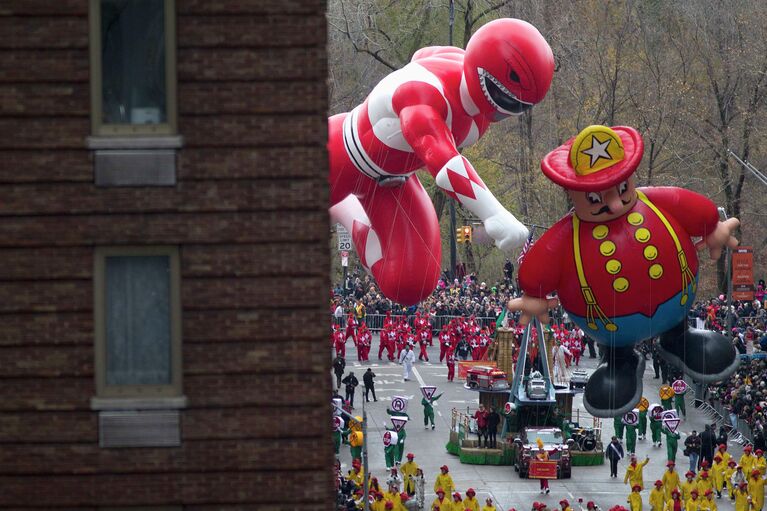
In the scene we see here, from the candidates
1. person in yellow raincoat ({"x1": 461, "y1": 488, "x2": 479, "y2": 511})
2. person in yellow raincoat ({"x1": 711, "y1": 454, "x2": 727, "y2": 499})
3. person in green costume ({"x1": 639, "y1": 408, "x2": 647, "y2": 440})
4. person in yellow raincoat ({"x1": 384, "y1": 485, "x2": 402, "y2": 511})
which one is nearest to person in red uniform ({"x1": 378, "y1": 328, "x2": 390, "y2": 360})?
person in green costume ({"x1": 639, "y1": 408, "x2": 647, "y2": 440})

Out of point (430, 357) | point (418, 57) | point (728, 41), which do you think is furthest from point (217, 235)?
point (728, 41)

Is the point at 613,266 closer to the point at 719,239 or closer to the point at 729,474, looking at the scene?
the point at 719,239

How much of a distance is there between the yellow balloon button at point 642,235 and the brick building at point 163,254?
910cm

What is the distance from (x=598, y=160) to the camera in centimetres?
1958

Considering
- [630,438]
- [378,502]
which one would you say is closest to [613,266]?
[378,502]

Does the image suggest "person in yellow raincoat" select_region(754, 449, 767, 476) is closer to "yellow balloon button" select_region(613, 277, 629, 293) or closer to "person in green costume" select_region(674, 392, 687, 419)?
"person in green costume" select_region(674, 392, 687, 419)

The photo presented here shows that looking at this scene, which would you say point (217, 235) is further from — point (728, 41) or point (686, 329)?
point (728, 41)

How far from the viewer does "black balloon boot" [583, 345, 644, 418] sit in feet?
69.1

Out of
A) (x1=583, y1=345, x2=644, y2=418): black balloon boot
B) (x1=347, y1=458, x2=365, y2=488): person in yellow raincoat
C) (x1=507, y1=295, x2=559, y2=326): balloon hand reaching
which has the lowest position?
(x1=347, y1=458, x2=365, y2=488): person in yellow raincoat

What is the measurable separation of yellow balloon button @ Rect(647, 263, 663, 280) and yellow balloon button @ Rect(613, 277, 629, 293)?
34 centimetres

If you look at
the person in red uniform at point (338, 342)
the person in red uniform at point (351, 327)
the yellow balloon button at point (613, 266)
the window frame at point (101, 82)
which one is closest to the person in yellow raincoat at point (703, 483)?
the yellow balloon button at point (613, 266)

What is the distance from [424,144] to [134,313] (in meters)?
8.54

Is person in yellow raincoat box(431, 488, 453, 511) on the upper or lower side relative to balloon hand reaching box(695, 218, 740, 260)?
lower

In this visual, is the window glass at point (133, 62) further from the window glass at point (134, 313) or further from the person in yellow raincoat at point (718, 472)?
the person in yellow raincoat at point (718, 472)
